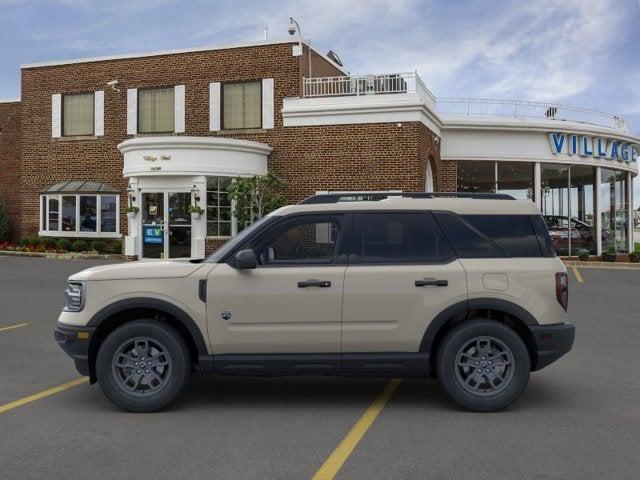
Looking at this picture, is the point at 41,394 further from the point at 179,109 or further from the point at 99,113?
the point at 99,113

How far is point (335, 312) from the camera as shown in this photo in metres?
5.54

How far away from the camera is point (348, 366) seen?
5.56 meters

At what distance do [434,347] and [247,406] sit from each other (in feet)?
5.65

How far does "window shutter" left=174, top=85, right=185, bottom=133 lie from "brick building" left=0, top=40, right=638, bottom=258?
0.17 ft

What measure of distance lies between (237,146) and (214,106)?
10.3 feet

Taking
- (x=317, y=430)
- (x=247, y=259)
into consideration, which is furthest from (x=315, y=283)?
(x=317, y=430)

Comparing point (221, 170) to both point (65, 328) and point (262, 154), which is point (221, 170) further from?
point (65, 328)

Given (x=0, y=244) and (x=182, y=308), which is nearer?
(x=182, y=308)

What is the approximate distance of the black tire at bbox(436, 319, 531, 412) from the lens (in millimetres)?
5570

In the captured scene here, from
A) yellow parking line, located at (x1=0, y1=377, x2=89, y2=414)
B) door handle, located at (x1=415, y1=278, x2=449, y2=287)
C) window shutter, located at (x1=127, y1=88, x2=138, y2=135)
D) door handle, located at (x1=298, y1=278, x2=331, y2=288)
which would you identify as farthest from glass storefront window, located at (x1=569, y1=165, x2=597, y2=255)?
yellow parking line, located at (x1=0, y1=377, x2=89, y2=414)

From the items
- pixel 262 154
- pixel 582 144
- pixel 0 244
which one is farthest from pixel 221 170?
pixel 582 144

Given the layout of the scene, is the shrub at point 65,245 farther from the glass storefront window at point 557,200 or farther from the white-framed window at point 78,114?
the glass storefront window at point 557,200

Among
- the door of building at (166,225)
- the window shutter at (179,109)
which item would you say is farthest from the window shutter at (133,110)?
the door of building at (166,225)

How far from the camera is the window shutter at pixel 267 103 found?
2308cm
